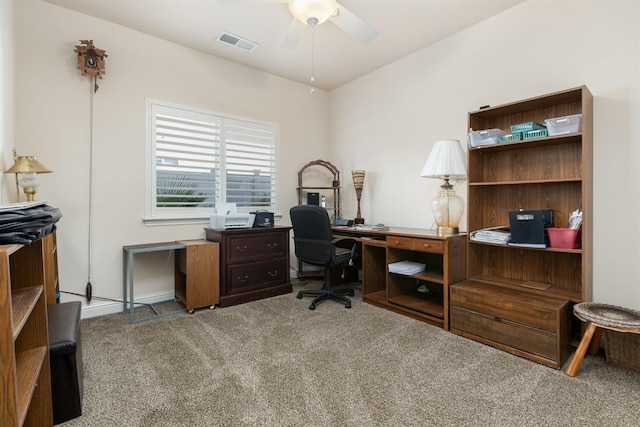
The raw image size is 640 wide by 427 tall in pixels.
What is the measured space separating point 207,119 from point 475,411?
11.6ft

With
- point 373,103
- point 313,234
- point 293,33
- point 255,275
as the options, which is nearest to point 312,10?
point 293,33

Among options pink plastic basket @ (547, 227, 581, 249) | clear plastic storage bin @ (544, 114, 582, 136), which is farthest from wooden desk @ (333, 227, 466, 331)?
clear plastic storage bin @ (544, 114, 582, 136)

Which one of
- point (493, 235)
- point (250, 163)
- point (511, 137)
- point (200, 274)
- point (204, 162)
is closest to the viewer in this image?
point (511, 137)

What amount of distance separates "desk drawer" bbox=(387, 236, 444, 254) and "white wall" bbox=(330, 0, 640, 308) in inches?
25.9

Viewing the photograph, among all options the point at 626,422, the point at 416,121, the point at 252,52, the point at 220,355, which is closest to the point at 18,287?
the point at 220,355

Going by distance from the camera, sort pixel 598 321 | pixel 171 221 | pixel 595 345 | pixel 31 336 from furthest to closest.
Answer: pixel 171 221, pixel 595 345, pixel 598 321, pixel 31 336

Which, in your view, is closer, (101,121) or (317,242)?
(101,121)

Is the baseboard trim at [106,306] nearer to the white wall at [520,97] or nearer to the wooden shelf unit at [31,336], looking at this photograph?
the wooden shelf unit at [31,336]

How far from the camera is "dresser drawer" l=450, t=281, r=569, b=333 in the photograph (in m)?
1.98

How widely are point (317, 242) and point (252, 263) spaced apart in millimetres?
806

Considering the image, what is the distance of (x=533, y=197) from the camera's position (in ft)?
8.32

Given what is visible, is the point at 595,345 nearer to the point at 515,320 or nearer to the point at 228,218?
the point at 515,320

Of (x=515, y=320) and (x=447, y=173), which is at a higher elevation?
(x=447, y=173)

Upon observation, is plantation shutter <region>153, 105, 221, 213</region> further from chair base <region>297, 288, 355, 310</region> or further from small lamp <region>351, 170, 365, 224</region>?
small lamp <region>351, 170, 365, 224</region>
